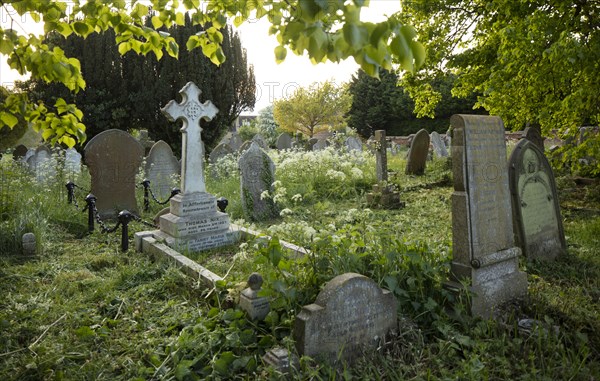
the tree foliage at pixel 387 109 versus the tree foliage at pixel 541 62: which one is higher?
the tree foliage at pixel 387 109

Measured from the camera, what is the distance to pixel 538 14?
6.32m

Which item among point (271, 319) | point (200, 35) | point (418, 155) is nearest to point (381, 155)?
point (418, 155)

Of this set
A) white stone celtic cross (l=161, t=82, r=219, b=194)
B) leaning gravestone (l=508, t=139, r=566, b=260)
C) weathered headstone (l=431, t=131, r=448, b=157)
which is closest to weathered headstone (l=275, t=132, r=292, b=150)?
weathered headstone (l=431, t=131, r=448, b=157)

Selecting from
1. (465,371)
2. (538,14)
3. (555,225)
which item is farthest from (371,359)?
(538,14)

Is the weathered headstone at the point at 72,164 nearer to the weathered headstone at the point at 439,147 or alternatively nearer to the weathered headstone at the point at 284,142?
the weathered headstone at the point at 284,142

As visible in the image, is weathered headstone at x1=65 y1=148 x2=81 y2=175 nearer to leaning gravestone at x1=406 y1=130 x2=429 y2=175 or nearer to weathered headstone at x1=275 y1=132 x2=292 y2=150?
leaning gravestone at x1=406 y1=130 x2=429 y2=175

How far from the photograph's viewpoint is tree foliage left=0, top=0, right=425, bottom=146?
1.59 meters

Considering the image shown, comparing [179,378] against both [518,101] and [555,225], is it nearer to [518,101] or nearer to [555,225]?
[555,225]

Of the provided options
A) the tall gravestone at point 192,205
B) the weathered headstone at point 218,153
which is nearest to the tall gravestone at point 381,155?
the tall gravestone at point 192,205

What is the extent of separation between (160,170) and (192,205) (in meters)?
5.20

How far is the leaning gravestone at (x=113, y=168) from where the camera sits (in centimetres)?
798

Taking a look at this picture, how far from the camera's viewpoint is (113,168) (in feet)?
26.8

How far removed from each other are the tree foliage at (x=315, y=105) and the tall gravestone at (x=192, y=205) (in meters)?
32.2

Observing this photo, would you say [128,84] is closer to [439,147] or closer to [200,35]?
[439,147]
